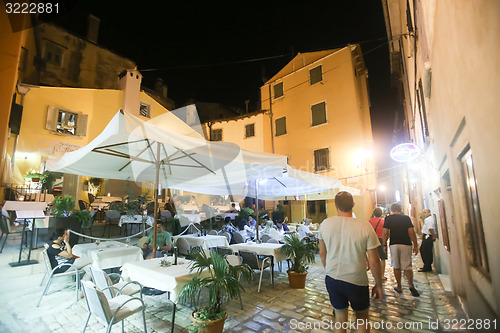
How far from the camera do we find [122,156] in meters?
5.28

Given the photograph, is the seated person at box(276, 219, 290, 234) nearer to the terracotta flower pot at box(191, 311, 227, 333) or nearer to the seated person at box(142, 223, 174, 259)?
the seated person at box(142, 223, 174, 259)

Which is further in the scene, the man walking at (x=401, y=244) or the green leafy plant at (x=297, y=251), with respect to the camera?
the green leafy plant at (x=297, y=251)

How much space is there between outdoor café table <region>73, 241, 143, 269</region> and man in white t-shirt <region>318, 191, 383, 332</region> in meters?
4.19

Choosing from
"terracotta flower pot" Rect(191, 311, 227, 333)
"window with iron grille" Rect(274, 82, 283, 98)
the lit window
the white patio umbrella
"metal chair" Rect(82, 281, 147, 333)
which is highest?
"window with iron grille" Rect(274, 82, 283, 98)

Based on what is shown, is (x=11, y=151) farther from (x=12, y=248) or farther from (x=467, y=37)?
(x=467, y=37)

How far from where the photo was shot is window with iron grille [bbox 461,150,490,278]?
2863mm

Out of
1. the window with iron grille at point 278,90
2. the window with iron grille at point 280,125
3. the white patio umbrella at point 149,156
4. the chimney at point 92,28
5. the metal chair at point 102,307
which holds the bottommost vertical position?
the metal chair at point 102,307

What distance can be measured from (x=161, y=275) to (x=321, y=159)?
14343 millimetres

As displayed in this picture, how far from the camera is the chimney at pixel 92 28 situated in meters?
17.3

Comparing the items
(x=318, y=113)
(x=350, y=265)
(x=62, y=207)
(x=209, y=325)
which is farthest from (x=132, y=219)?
(x=318, y=113)

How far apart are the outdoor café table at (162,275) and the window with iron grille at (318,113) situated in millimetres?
14581

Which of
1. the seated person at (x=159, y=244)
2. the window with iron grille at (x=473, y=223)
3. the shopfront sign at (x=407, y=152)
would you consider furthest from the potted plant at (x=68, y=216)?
the shopfront sign at (x=407, y=152)

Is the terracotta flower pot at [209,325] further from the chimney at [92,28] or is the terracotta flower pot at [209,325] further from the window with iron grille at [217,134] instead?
the chimney at [92,28]

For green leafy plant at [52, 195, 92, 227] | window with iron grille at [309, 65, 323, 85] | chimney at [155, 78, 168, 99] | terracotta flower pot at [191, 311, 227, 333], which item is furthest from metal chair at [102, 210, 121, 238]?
chimney at [155, 78, 168, 99]
